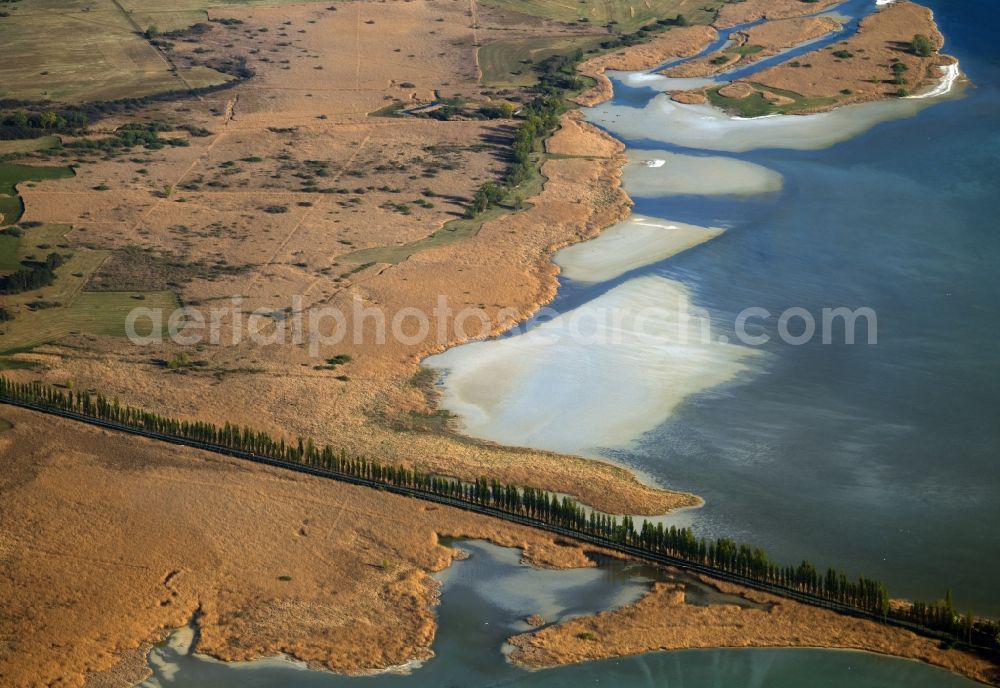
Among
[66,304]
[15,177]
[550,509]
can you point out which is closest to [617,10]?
[15,177]

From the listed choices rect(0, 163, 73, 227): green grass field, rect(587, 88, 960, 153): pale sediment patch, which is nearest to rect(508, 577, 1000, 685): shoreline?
rect(0, 163, 73, 227): green grass field

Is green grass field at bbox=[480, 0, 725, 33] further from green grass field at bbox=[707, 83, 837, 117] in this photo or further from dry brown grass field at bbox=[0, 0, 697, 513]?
green grass field at bbox=[707, 83, 837, 117]

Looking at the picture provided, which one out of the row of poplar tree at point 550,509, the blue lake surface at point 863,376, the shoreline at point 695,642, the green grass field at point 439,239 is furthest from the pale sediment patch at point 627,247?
the shoreline at point 695,642

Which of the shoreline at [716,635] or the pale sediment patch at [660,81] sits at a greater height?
the pale sediment patch at [660,81]

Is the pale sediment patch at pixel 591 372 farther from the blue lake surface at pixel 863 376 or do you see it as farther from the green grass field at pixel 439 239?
the green grass field at pixel 439 239

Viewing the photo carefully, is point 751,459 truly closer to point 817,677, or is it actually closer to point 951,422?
point 951,422

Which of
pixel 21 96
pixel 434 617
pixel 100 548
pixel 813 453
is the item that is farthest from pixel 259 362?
pixel 21 96

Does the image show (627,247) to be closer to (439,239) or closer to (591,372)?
(439,239)
